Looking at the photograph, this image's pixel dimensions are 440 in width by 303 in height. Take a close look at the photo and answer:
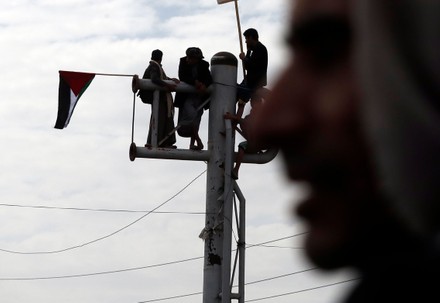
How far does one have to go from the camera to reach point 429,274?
102 cm

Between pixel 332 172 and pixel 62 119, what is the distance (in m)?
15.7

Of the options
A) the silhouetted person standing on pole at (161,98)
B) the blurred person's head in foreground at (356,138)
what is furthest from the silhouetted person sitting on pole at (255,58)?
the blurred person's head in foreground at (356,138)

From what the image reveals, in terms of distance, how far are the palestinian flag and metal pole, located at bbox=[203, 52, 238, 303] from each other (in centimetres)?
270

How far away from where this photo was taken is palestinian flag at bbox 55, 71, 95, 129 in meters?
16.4

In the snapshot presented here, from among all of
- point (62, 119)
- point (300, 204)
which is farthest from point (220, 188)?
point (300, 204)

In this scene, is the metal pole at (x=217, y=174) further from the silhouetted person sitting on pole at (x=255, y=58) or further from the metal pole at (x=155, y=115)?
the silhouetted person sitting on pole at (x=255, y=58)

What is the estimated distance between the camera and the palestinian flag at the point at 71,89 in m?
16.4

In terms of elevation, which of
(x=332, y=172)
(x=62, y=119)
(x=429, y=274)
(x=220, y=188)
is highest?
(x=62, y=119)

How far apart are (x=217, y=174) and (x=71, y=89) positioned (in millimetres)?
3073

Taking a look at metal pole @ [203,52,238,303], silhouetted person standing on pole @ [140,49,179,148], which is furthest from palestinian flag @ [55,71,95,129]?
metal pole @ [203,52,238,303]

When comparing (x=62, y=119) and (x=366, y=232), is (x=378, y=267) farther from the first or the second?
(x=62, y=119)

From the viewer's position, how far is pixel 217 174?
14.7 m

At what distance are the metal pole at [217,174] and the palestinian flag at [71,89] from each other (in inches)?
106

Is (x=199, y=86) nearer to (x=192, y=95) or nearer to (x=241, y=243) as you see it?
(x=192, y=95)
